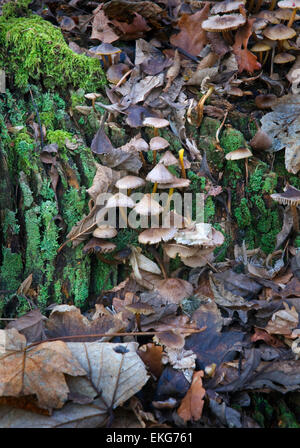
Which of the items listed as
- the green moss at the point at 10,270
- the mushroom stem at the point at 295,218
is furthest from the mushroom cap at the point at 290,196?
the green moss at the point at 10,270

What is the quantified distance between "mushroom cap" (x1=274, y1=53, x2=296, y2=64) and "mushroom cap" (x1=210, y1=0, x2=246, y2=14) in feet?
1.87

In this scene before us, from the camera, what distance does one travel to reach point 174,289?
3.00m

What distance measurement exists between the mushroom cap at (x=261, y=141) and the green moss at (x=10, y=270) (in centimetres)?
225

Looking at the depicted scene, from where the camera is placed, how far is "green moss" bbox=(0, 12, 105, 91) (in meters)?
3.28

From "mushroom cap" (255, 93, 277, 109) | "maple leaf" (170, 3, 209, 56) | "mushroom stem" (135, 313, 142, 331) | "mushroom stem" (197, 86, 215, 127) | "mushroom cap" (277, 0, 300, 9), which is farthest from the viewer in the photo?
"maple leaf" (170, 3, 209, 56)

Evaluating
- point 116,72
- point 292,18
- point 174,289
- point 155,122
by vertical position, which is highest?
point 292,18

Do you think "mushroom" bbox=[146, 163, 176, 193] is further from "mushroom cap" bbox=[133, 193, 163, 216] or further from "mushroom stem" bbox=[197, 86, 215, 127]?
"mushroom stem" bbox=[197, 86, 215, 127]

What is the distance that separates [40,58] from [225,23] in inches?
64.4

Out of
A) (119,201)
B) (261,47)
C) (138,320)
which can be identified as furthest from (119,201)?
(261,47)

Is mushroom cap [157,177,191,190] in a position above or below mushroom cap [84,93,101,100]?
below

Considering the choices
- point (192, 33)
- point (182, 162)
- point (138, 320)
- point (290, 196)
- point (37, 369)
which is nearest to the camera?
point (37, 369)

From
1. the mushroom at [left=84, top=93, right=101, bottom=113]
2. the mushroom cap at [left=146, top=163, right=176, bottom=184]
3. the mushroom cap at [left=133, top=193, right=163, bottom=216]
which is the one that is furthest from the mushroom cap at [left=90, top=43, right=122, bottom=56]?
the mushroom cap at [left=133, top=193, right=163, bottom=216]

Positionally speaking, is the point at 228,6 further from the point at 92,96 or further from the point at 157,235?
the point at 157,235
